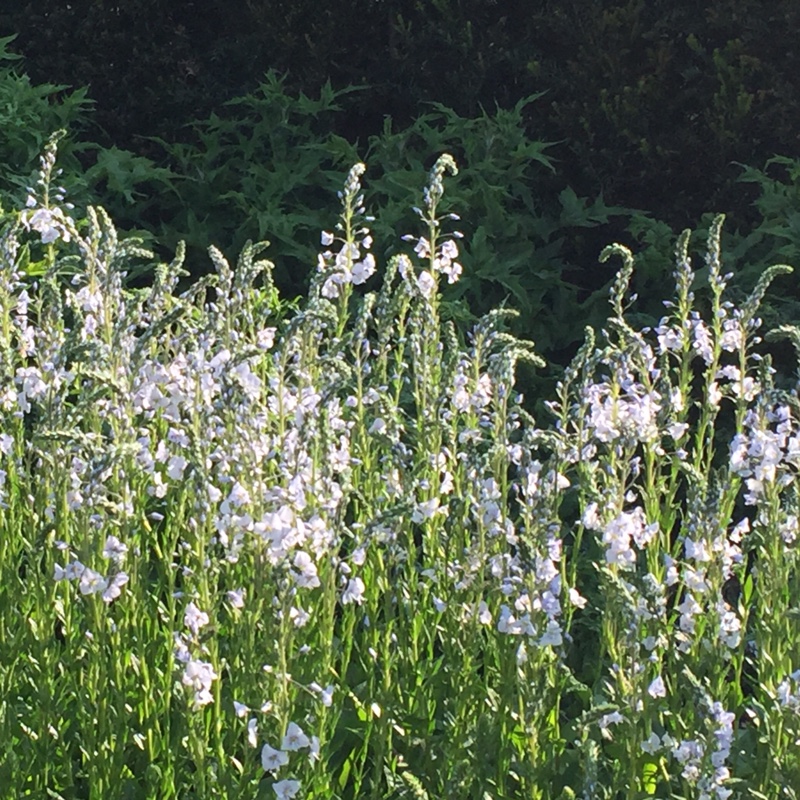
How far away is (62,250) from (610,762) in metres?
3.43

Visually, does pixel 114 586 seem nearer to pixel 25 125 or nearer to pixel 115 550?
pixel 115 550

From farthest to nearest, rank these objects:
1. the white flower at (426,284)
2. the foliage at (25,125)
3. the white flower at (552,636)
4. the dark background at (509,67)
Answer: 1. the dark background at (509,67)
2. the foliage at (25,125)
3. the white flower at (426,284)
4. the white flower at (552,636)

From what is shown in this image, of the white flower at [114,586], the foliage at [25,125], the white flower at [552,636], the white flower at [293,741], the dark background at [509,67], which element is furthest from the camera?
the dark background at [509,67]

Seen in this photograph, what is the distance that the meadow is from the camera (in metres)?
2.45

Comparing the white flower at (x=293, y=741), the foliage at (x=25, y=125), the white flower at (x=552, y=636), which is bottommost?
the white flower at (x=293, y=741)

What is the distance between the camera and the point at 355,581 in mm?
2578

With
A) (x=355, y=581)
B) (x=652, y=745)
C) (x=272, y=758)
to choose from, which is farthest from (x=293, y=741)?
(x=652, y=745)

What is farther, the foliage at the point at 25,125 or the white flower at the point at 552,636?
the foliage at the point at 25,125

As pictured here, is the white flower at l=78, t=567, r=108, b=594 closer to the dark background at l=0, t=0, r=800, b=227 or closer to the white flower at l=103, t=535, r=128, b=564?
the white flower at l=103, t=535, r=128, b=564

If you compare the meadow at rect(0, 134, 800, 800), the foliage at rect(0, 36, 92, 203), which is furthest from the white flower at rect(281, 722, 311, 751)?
the foliage at rect(0, 36, 92, 203)

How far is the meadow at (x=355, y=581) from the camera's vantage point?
2.45 m

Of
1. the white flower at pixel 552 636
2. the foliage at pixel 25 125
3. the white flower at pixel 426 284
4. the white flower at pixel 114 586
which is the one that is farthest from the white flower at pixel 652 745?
the foliage at pixel 25 125

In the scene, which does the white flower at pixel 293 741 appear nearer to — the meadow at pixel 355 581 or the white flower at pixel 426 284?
the meadow at pixel 355 581

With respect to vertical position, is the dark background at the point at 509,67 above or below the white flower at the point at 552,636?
above
